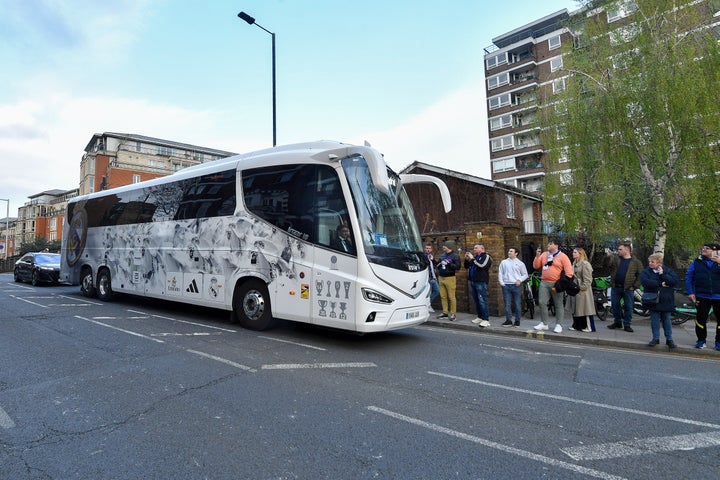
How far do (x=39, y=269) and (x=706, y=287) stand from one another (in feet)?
77.1

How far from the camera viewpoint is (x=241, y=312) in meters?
7.98

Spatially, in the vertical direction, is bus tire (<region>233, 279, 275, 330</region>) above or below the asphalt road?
above

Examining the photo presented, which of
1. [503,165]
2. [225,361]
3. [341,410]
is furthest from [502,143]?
[341,410]

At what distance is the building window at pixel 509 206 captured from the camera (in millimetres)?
25028

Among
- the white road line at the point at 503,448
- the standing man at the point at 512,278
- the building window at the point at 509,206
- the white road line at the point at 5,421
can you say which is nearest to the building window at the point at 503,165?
the building window at the point at 509,206

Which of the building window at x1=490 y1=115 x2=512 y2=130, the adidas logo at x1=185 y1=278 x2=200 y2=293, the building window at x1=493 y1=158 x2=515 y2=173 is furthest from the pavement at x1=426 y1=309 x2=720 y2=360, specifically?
the building window at x1=490 y1=115 x2=512 y2=130

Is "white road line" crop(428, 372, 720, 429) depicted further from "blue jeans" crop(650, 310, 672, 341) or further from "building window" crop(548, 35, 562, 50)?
"building window" crop(548, 35, 562, 50)

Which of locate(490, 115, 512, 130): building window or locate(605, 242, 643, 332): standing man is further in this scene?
locate(490, 115, 512, 130): building window

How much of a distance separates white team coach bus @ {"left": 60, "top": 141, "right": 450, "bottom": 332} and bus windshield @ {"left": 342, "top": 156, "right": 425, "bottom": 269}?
2 centimetres

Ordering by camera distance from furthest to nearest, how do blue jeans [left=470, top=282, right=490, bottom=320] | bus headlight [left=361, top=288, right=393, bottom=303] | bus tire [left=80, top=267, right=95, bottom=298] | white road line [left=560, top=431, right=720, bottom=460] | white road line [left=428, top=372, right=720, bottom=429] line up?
bus tire [left=80, top=267, right=95, bottom=298]
blue jeans [left=470, top=282, right=490, bottom=320]
bus headlight [left=361, top=288, right=393, bottom=303]
white road line [left=428, top=372, right=720, bottom=429]
white road line [left=560, top=431, right=720, bottom=460]

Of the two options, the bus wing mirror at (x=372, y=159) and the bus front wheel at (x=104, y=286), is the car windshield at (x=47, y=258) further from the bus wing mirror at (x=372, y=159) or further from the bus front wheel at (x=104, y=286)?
the bus wing mirror at (x=372, y=159)

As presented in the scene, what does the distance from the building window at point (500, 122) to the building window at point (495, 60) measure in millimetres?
8446

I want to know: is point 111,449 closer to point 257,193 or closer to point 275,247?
point 275,247

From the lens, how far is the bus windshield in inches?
251
